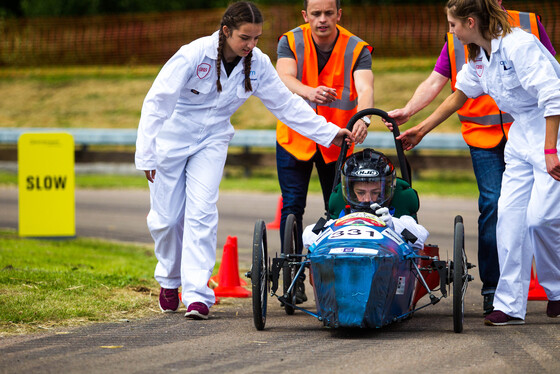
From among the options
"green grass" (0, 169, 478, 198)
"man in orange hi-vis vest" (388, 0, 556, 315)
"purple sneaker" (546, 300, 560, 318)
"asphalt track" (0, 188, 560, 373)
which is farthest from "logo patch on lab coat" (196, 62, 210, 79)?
"green grass" (0, 169, 478, 198)

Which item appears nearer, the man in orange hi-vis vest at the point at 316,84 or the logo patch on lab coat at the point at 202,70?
the logo patch on lab coat at the point at 202,70

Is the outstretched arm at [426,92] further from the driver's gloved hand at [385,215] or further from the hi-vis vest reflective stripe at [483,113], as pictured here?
the driver's gloved hand at [385,215]

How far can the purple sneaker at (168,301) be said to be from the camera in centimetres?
721

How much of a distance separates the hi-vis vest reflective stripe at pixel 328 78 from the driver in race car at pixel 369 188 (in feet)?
2.91

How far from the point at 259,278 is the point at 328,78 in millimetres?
2309

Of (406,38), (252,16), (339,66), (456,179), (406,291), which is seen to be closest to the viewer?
(406,291)

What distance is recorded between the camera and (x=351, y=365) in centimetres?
527

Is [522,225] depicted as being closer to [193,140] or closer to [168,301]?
[193,140]

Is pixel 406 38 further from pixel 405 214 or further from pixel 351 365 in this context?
pixel 351 365

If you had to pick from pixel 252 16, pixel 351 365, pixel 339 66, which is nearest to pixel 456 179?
pixel 339 66

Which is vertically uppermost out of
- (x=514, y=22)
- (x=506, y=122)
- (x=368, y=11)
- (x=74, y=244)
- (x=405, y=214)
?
(x=368, y=11)

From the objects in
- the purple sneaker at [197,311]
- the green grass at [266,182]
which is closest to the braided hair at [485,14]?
the purple sneaker at [197,311]

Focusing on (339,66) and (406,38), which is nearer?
(339,66)

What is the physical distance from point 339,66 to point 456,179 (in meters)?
11.9
